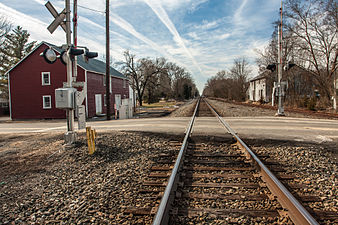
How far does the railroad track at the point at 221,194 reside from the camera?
2.89 m

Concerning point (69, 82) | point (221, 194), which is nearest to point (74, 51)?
point (69, 82)

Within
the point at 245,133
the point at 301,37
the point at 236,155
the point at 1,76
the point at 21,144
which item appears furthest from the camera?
the point at 1,76

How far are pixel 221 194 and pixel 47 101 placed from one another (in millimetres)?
25974

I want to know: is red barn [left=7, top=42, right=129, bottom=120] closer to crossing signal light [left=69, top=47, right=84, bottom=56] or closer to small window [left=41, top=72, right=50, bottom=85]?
small window [left=41, top=72, right=50, bottom=85]

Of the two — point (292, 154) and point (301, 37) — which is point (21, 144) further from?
point (301, 37)

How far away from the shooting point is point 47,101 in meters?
25.4

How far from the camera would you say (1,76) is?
44469mm

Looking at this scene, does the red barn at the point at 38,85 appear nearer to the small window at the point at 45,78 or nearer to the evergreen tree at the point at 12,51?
the small window at the point at 45,78

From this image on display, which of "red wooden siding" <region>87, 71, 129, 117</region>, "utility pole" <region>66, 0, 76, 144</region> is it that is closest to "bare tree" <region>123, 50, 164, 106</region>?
"red wooden siding" <region>87, 71, 129, 117</region>

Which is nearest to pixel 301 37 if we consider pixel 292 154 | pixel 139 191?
pixel 292 154

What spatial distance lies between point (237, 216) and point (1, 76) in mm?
53357

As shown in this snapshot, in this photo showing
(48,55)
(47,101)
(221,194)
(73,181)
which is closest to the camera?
(221,194)

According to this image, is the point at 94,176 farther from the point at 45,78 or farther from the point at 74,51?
the point at 45,78

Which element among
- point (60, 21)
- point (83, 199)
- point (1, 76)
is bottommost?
point (83, 199)
